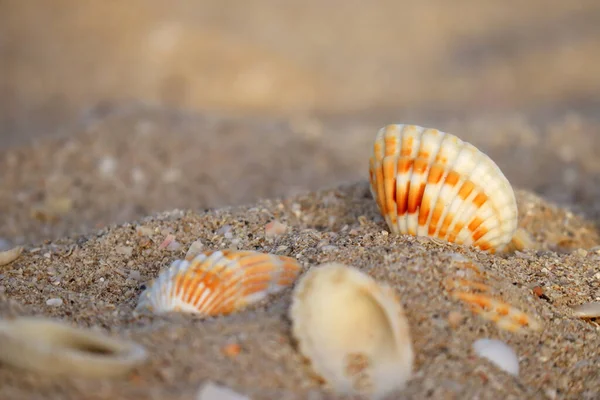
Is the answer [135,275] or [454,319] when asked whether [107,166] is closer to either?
[135,275]

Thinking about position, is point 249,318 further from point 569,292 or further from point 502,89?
point 502,89

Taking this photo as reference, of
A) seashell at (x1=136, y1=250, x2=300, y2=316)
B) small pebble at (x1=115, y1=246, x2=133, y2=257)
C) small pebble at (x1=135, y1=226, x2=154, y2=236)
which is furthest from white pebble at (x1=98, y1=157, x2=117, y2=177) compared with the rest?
seashell at (x1=136, y1=250, x2=300, y2=316)

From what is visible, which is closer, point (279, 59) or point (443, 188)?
point (443, 188)

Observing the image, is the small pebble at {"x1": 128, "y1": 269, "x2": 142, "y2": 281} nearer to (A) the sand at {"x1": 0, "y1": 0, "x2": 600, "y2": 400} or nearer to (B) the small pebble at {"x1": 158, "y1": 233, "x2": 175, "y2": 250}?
(A) the sand at {"x1": 0, "y1": 0, "x2": 600, "y2": 400}

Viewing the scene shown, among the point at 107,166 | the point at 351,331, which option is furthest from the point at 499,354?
the point at 107,166

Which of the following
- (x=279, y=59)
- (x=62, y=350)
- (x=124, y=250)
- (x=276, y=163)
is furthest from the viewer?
(x=279, y=59)

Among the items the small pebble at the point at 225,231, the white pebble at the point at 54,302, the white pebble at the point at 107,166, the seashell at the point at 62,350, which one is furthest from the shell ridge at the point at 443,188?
the white pebble at the point at 107,166

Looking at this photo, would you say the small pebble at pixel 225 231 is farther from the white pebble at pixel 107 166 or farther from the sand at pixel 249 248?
the white pebble at pixel 107 166
